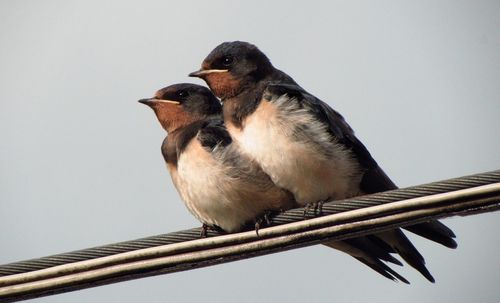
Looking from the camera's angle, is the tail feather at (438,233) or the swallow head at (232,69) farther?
the swallow head at (232,69)

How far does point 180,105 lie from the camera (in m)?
6.92

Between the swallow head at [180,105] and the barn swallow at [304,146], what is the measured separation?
1.23ft

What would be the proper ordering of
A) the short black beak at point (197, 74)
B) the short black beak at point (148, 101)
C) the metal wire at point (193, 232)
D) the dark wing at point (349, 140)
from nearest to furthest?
the metal wire at point (193, 232)
the dark wing at point (349, 140)
the short black beak at point (197, 74)
the short black beak at point (148, 101)

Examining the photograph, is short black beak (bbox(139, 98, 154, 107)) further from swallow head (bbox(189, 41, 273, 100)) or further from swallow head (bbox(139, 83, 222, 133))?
swallow head (bbox(189, 41, 273, 100))

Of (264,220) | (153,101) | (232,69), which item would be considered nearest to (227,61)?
(232,69)

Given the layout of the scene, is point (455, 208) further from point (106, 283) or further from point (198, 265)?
point (106, 283)

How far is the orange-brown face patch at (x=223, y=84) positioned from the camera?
6.54 metres

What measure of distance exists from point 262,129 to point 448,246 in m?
1.19

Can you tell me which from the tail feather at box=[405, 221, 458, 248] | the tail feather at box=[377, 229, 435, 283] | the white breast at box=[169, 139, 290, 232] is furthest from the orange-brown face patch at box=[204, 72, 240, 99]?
the tail feather at box=[405, 221, 458, 248]

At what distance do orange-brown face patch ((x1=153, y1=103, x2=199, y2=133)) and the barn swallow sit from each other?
386mm

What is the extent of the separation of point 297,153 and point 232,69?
940mm

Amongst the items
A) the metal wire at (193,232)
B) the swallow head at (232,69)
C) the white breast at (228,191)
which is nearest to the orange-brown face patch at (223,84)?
the swallow head at (232,69)

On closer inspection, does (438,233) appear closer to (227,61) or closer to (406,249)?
(406,249)

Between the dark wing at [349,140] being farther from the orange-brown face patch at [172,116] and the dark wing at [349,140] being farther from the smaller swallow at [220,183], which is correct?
the orange-brown face patch at [172,116]
